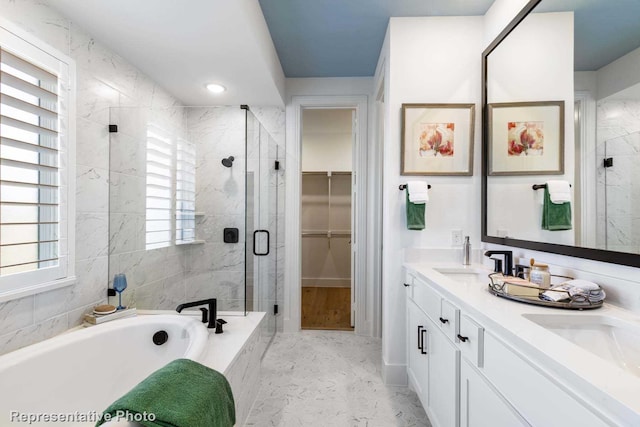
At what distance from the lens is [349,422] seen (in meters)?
1.81

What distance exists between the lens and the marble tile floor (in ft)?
6.04

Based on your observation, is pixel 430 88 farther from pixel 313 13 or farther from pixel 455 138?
pixel 313 13

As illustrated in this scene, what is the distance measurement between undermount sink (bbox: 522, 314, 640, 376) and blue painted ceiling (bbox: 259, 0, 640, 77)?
96cm

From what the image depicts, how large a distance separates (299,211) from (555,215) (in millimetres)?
2129

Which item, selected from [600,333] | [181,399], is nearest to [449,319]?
[600,333]

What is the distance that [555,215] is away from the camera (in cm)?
146

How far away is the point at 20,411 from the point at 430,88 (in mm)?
2732

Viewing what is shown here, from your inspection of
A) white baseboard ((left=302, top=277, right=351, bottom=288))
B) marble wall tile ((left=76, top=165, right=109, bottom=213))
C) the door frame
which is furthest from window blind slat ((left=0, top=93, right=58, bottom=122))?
white baseboard ((left=302, top=277, right=351, bottom=288))

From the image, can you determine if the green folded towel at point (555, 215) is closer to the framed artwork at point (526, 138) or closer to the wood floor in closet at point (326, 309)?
the framed artwork at point (526, 138)

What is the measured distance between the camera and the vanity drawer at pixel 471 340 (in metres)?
1.13

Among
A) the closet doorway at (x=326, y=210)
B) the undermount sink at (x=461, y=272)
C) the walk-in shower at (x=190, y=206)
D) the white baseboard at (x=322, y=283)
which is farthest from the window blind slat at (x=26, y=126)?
the white baseboard at (x=322, y=283)

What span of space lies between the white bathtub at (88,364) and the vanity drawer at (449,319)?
1136 mm

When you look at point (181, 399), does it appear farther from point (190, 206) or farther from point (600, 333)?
point (190, 206)

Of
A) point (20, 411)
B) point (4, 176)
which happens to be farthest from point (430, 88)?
point (20, 411)
